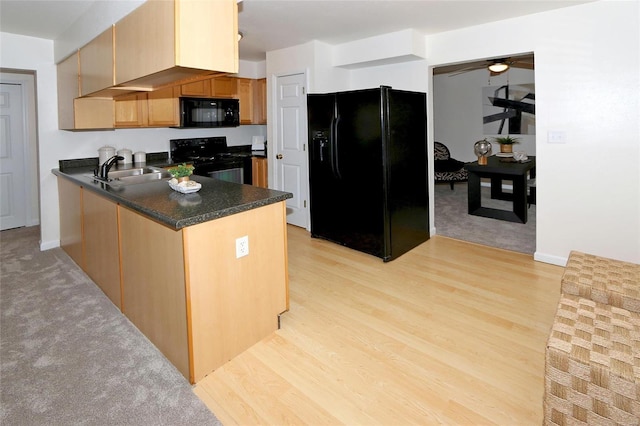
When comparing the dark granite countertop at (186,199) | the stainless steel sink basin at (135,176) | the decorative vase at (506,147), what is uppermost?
the decorative vase at (506,147)

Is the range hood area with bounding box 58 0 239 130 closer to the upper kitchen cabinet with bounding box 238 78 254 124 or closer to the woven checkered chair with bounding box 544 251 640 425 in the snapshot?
the woven checkered chair with bounding box 544 251 640 425

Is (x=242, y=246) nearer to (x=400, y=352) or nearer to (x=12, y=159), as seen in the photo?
(x=400, y=352)

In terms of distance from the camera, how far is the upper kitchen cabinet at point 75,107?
3.64 meters

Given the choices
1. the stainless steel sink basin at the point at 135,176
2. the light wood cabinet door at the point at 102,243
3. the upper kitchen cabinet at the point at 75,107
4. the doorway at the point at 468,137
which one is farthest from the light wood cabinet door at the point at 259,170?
the light wood cabinet door at the point at 102,243

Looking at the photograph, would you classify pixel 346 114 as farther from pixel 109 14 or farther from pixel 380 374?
pixel 380 374

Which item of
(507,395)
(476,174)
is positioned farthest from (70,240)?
(476,174)

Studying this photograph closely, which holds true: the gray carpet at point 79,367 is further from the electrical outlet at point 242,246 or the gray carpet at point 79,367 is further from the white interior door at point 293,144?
the white interior door at point 293,144

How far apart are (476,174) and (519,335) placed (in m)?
3.34

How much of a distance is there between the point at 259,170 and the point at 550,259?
150 inches

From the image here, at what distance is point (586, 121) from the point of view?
10.6 ft

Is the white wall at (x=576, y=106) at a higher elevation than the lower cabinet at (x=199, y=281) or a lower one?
higher

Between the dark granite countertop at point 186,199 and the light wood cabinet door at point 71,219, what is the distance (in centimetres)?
54

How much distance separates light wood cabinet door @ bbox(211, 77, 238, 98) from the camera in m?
5.35

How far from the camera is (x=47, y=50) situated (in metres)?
4.05
